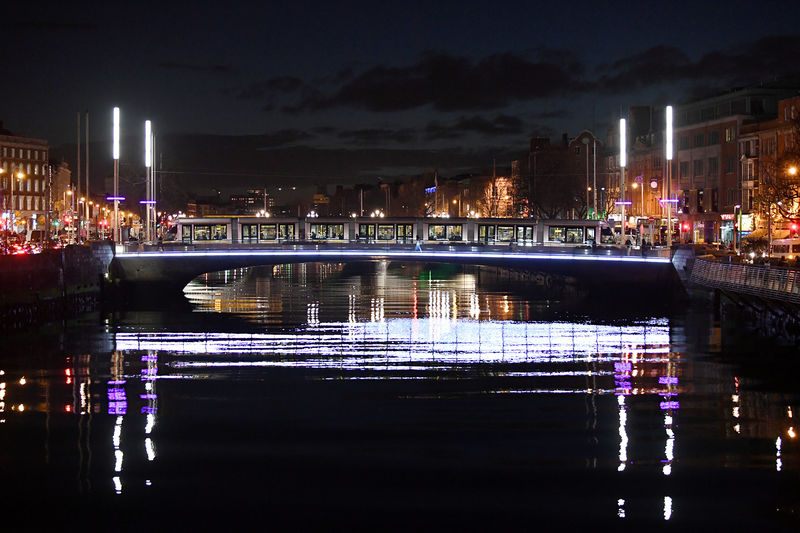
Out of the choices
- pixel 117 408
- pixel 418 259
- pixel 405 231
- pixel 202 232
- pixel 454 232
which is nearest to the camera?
pixel 117 408

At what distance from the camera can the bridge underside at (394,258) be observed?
79.6 meters

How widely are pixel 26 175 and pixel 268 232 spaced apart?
220ft

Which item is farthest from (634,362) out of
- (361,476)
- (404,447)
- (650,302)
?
(650,302)

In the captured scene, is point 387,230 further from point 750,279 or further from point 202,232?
point 750,279

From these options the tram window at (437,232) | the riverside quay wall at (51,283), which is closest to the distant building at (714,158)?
the tram window at (437,232)

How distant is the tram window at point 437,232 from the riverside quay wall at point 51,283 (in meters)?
35.4

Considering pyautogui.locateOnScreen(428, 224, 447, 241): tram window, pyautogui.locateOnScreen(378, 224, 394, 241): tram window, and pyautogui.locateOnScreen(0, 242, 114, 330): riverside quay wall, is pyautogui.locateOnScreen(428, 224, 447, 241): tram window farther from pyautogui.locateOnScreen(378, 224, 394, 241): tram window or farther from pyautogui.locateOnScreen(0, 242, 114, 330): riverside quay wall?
pyautogui.locateOnScreen(0, 242, 114, 330): riverside quay wall

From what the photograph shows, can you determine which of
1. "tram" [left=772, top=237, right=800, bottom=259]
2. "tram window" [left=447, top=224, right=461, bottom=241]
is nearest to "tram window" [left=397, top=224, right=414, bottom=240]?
"tram window" [left=447, top=224, right=461, bottom=241]

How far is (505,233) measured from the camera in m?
110

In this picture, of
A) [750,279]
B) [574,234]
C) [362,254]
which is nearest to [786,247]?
[750,279]

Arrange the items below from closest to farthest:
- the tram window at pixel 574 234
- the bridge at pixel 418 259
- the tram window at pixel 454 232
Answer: the bridge at pixel 418 259 → the tram window at pixel 574 234 → the tram window at pixel 454 232

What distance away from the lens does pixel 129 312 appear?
7419 centimetres

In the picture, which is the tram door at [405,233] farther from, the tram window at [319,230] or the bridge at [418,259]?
the bridge at [418,259]

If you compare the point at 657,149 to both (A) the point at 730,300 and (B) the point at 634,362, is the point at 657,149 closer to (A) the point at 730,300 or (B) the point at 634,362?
(A) the point at 730,300
